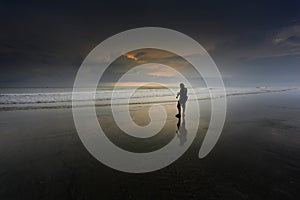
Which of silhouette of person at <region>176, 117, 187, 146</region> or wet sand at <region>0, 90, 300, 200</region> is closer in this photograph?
wet sand at <region>0, 90, 300, 200</region>

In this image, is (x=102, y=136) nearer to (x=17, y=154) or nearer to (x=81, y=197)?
(x=17, y=154)

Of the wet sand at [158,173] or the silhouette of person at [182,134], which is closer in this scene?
the wet sand at [158,173]

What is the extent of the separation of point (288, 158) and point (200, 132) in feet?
12.4

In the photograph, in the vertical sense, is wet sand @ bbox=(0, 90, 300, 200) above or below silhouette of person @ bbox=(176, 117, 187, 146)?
below

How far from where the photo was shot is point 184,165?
5129mm

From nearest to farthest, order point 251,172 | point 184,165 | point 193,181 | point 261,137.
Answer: point 193,181 → point 251,172 → point 184,165 → point 261,137

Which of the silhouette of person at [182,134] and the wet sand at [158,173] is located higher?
the silhouette of person at [182,134]

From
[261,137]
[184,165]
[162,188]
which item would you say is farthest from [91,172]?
[261,137]

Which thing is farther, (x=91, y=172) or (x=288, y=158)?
(x=288, y=158)

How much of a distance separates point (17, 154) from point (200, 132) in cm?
767

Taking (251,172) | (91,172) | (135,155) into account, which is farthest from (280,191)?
(91,172)

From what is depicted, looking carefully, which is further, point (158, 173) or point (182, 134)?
point (182, 134)

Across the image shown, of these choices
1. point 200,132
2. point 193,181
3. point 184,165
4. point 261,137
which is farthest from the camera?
point 200,132

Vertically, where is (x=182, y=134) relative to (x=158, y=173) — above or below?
above
